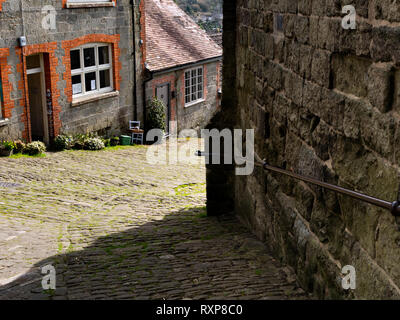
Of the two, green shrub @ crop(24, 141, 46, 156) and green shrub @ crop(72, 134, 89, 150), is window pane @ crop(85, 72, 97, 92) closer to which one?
green shrub @ crop(72, 134, 89, 150)

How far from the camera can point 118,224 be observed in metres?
8.03

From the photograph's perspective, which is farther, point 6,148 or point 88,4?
point 88,4

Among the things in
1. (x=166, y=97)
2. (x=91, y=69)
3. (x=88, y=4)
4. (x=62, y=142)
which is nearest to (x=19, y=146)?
(x=62, y=142)

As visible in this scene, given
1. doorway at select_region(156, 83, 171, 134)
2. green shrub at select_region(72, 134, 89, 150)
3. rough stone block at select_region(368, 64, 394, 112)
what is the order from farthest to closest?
1. doorway at select_region(156, 83, 171, 134)
2. green shrub at select_region(72, 134, 89, 150)
3. rough stone block at select_region(368, 64, 394, 112)

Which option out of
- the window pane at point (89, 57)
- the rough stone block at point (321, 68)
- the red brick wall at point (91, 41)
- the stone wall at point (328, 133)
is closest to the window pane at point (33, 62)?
the red brick wall at point (91, 41)

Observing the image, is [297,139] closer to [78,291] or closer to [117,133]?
[78,291]

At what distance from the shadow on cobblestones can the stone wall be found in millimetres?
274

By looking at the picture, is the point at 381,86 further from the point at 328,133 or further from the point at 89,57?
the point at 89,57

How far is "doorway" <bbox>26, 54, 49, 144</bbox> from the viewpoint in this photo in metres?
14.6

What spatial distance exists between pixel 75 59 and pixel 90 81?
957mm

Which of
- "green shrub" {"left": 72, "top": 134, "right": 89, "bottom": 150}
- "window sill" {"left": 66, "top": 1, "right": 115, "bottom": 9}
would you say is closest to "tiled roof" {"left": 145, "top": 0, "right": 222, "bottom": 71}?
"window sill" {"left": 66, "top": 1, "right": 115, "bottom": 9}

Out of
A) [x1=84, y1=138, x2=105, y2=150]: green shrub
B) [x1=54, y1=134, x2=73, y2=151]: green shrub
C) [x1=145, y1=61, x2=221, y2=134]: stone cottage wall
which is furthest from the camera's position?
[x1=145, y1=61, x2=221, y2=134]: stone cottage wall

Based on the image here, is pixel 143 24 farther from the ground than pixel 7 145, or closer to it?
farther from the ground

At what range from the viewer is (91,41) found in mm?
15969
